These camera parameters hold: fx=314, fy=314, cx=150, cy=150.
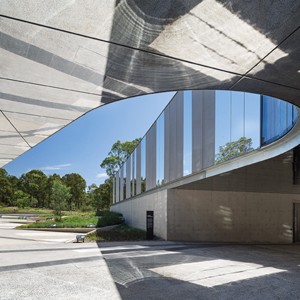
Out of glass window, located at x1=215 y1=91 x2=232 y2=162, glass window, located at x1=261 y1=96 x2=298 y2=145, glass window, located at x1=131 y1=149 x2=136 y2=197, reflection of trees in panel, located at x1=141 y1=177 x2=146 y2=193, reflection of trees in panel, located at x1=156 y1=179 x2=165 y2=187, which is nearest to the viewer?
glass window, located at x1=261 y1=96 x2=298 y2=145

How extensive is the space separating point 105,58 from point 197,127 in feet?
37.8

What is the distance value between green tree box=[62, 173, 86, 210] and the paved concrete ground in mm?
68631

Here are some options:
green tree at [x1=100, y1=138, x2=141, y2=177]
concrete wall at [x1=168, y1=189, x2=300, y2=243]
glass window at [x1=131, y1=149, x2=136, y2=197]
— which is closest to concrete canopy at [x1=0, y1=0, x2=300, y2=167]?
concrete wall at [x1=168, y1=189, x2=300, y2=243]

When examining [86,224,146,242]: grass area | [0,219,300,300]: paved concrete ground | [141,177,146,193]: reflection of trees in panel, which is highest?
[141,177,146,193]: reflection of trees in panel

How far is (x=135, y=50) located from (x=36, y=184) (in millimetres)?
77080

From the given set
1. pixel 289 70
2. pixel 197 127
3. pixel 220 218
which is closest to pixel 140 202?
pixel 220 218

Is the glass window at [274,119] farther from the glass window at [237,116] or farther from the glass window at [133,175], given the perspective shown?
the glass window at [133,175]

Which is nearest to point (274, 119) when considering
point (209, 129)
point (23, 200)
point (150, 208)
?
point (209, 129)

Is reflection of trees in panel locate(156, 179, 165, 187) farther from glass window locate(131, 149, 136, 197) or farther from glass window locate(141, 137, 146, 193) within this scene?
glass window locate(131, 149, 136, 197)

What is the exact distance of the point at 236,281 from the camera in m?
8.16

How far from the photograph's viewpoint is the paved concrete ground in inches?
272

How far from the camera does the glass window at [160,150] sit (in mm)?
20991

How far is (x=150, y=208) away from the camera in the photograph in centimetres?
2250

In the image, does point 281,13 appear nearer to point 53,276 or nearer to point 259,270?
point 53,276
